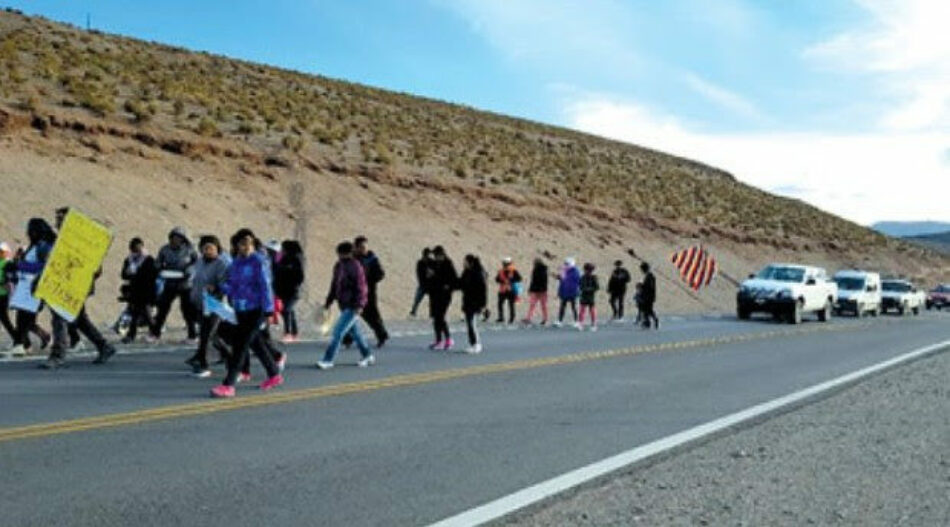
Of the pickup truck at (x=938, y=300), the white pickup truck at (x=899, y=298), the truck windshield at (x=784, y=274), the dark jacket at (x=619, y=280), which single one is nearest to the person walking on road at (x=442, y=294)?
the dark jacket at (x=619, y=280)

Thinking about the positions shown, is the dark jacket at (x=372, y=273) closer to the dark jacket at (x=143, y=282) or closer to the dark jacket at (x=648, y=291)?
the dark jacket at (x=143, y=282)

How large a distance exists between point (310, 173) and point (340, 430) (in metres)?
33.3

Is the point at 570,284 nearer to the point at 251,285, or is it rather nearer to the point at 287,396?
the point at 251,285

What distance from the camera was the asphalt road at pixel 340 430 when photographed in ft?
20.8

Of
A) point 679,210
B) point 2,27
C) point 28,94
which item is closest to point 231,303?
point 28,94

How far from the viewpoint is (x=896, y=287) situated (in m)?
42.2

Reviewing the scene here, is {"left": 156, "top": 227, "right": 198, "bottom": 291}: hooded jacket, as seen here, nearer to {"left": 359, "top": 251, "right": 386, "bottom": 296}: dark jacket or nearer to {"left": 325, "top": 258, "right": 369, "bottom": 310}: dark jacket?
{"left": 359, "top": 251, "right": 386, "bottom": 296}: dark jacket

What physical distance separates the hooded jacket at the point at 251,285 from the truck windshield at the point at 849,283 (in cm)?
2978

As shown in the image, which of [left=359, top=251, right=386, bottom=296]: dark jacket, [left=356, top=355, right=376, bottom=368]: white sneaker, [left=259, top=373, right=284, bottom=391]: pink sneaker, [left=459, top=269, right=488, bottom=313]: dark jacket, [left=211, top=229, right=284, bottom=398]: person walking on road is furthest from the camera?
[left=459, top=269, right=488, bottom=313]: dark jacket

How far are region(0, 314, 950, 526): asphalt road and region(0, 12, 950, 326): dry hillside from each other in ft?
43.0

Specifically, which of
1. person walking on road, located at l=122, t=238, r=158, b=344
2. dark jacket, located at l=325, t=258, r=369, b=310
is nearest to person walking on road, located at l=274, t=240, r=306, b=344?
person walking on road, located at l=122, t=238, r=158, b=344

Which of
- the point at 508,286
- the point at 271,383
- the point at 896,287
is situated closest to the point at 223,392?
the point at 271,383

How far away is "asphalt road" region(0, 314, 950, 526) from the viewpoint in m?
6.34

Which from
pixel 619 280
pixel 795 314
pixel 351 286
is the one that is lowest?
pixel 795 314
